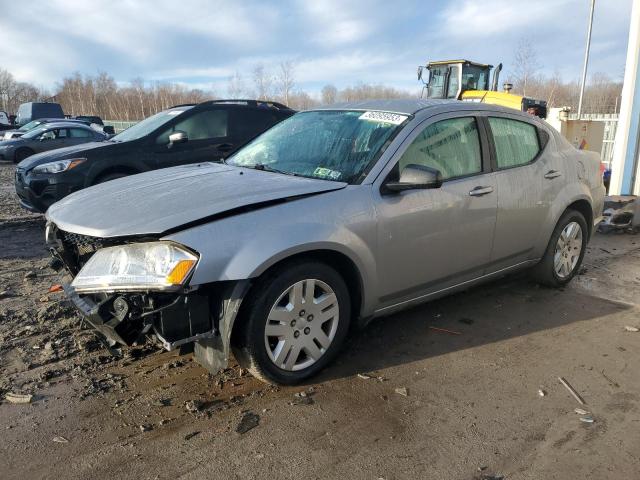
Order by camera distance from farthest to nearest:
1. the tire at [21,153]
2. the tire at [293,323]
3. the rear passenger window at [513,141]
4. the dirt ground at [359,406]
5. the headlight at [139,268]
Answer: the tire at [21,153] < the rear passenger window at [513,141] < the tire at [293,323] < the headlight at [139,268] < the dirt ground at [359,406]

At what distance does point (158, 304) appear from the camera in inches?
106

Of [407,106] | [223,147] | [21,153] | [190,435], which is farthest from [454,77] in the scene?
[21,153]

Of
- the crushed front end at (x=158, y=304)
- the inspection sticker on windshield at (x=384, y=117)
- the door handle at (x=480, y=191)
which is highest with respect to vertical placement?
the inspection sticker on windshield at (x=384, y=117)

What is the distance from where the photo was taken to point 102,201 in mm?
3260

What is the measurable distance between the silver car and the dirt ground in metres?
0.34

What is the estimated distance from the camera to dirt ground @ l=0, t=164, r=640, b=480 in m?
2.47

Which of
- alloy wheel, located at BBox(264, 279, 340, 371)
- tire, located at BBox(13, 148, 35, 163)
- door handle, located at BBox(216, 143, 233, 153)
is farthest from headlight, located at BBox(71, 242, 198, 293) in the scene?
tire, located at BBox(13, 148, 35, 163)

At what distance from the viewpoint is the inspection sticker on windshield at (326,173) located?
3375 millimetres

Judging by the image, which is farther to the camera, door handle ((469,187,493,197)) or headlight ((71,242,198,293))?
door handle ((469,187,493,197))

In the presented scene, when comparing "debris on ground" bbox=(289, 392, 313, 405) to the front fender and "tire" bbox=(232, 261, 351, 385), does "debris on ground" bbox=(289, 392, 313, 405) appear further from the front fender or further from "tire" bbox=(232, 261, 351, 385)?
the front fender

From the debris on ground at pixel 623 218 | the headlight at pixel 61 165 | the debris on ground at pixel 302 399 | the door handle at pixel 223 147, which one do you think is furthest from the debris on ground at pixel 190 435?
the debris on ground at pixel 623 218

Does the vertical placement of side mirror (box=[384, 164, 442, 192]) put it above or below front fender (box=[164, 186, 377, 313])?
above

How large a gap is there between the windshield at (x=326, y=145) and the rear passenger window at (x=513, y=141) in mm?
991

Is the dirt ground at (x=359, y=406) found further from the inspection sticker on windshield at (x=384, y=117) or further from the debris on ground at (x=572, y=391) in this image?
the inspection sticker on windshield at (x=384, y=117)
